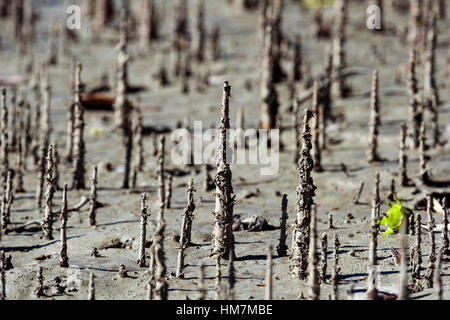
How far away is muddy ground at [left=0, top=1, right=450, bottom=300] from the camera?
1467cm

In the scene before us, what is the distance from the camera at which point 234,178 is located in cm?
2239

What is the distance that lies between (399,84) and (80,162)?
45.7 feet

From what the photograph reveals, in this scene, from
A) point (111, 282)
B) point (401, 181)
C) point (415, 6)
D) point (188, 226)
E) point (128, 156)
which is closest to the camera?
point (111, 282)

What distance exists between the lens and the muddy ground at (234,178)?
578 inches

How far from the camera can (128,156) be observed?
22.0 meters

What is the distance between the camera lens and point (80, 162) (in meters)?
22.1
